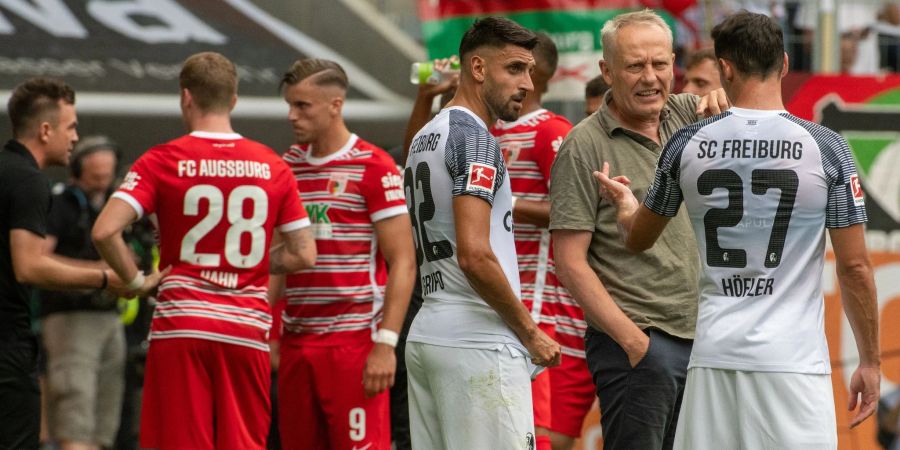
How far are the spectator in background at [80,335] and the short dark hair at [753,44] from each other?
16.9 ft

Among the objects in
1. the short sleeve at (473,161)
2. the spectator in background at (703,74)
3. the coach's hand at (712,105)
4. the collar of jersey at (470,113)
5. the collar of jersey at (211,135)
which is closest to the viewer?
the short sleeve at (473,161)

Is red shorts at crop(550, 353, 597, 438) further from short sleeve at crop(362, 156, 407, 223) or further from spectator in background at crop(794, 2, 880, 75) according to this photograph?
spectator in background at crop(794, 2, 880, 75)

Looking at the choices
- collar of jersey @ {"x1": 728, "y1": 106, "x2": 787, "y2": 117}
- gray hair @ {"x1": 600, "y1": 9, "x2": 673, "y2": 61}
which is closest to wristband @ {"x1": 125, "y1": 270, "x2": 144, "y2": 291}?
gray hair @ {"x1": 600, "y1": 9, "x2": 673, "y2": 61}

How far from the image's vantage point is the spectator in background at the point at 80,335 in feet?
27.7

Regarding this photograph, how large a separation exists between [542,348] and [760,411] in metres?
0.77

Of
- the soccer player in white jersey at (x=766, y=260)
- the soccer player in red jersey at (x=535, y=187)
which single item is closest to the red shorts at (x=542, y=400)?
the soccer player in red jersey at (x=535, y=187)

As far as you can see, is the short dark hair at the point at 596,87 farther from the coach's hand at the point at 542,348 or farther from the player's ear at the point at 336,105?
the coach's hand at the point at 542,348

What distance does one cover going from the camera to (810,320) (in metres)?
4.22

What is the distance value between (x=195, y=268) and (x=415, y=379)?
55.1 inches

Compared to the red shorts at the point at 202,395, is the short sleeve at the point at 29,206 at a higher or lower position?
higher

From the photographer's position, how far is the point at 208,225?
571 cm

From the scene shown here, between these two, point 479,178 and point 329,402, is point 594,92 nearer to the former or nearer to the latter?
point 329,402

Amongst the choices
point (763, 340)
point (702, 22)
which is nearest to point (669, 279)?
point (763, 340)

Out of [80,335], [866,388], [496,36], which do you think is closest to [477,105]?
[496,36]
